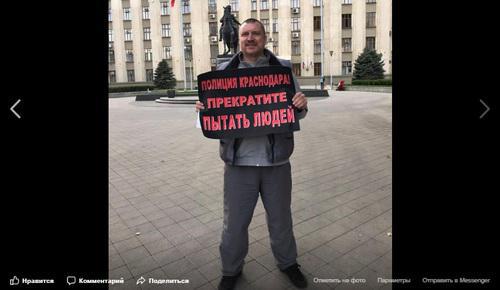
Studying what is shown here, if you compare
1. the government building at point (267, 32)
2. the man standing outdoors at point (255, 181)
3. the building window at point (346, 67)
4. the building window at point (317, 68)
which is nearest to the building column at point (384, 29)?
the government building at point (267, 32)

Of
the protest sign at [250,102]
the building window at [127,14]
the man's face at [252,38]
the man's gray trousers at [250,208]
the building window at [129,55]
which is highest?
the building window at [127,14]

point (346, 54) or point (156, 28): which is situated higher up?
point (156, 28)

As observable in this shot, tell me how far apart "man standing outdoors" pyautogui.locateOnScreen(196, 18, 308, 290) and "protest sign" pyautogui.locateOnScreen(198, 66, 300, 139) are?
3.6 inches

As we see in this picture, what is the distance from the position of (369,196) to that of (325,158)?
2256 mm

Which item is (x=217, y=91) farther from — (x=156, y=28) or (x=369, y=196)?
(x=156, y=28)

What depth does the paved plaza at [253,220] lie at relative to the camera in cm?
304

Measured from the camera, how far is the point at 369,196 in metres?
4.77

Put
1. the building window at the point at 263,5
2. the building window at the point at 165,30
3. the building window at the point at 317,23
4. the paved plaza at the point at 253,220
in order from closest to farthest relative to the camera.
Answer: the paved plaza at the point at 253,220 → the building window at the point at 317,23 → the building window at the point at 263,5 → the building window at the point at 165,30

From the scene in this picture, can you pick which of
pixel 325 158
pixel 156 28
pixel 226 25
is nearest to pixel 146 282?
pixel 325 158

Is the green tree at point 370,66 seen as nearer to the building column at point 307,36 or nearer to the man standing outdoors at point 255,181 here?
the building column at point 307,36

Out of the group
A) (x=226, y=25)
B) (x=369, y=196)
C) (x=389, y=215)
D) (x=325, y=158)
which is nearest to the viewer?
(x=389, y=215)

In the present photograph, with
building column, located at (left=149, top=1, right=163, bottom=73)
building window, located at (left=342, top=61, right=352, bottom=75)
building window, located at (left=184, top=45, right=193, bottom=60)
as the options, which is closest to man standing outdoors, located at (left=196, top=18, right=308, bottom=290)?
building window, located at (left=342, top=61, right=352, bottom=75)
